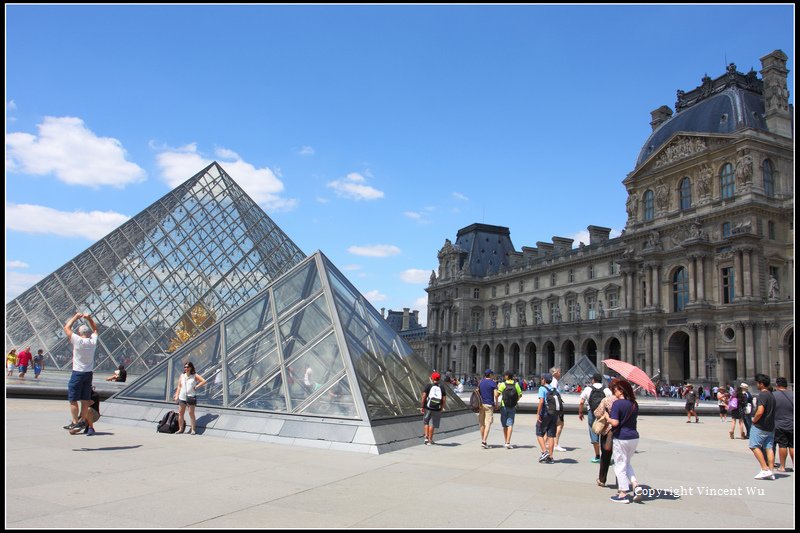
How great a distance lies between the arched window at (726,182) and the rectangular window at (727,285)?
5.37 metres

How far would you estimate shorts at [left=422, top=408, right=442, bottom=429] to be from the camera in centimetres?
1090

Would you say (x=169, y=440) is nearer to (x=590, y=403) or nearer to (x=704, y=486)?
(x=590, y=403)

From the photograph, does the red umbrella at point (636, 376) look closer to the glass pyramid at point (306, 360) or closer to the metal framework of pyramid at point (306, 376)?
the metal framework of pyramid at point (306, 376)

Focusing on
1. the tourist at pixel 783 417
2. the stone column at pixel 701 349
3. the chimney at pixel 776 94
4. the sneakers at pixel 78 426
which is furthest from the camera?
the chimney at pixel 776 94

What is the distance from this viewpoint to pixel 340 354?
37.0ft

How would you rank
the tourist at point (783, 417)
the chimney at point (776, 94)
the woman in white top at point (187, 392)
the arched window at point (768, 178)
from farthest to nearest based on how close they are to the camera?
the chimney at point (776, 94) → the arched window at point (768, 178) → the woman in white top at point (187, 392) → the tourist at point (783, 417)

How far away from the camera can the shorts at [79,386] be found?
907 cm

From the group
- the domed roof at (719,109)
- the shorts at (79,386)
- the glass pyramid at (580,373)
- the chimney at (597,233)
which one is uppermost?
the domed roof at (719,109)

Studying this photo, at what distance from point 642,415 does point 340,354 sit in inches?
687

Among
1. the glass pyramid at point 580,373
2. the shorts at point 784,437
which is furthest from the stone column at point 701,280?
→ the shorts at point 784,437

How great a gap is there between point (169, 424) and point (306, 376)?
256 cm

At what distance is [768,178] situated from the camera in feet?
145

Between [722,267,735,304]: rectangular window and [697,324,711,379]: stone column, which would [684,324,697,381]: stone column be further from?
[722,267,735,304]: rectangular window

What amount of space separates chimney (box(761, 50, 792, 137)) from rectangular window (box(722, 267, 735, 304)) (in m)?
10.9
